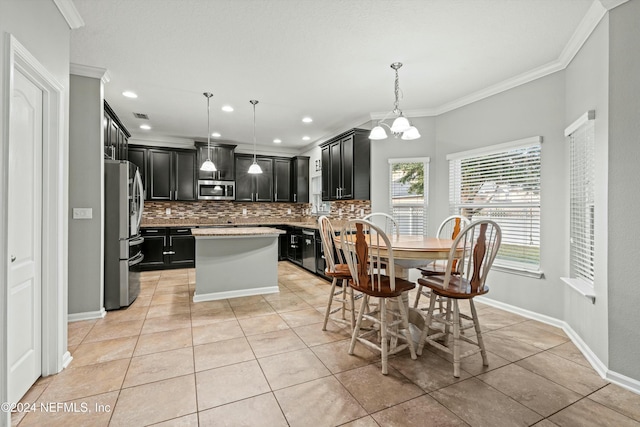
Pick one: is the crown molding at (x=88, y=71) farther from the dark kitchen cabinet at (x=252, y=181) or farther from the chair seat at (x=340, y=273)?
the dark kitchen cabinet at (x=252, y=181)

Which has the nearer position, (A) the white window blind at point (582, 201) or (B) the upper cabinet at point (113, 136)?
(A) the white window blind at point (582, 201)

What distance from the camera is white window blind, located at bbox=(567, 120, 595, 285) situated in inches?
98.4

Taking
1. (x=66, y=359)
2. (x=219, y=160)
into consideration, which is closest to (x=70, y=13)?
(x=66, y=359)

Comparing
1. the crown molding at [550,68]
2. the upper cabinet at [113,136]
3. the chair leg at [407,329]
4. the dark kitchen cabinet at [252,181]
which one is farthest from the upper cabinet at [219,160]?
the chair leg at [407,329]

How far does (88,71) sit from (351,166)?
3361mm

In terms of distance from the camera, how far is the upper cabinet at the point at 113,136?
3639 millimetres

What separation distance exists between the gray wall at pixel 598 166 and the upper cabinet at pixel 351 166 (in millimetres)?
2587

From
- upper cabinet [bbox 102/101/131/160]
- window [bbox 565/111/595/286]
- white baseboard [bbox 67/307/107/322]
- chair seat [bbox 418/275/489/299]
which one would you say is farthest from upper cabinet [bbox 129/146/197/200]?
window [bbox 565/111/595/286]

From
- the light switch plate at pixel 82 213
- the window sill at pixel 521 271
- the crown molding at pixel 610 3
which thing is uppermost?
the crown molding at pixel 610 3

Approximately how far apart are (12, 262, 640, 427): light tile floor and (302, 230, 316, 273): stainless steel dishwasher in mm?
2254

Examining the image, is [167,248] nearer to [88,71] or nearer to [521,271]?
[88,71]

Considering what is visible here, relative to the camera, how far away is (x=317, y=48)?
2.81 meters

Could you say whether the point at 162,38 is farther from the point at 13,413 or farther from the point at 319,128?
the point at 319,128

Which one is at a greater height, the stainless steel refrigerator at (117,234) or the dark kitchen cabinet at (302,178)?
the dark kitchen cabinet at (302,178)
